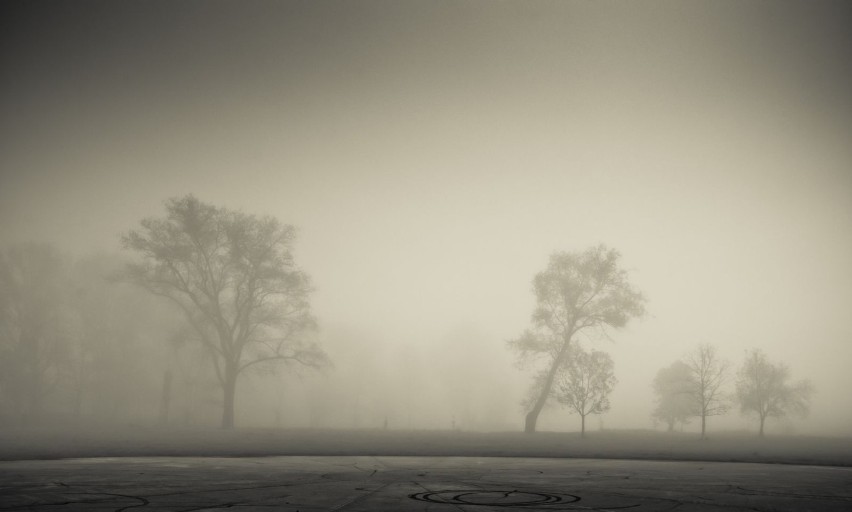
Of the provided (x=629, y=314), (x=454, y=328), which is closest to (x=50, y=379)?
(x=454, y=328)

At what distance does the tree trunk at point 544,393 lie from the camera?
38.6 meters

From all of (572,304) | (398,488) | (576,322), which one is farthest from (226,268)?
(398,488)

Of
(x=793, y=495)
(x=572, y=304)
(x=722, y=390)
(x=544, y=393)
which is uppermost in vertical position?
(x=572, y=304)

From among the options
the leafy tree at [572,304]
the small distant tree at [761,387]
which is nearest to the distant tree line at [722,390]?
the small distant tree at [761,387]

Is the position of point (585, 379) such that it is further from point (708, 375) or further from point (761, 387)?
point (761, 387)

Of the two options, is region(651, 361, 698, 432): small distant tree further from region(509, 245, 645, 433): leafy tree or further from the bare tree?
region(509, 245, 645, 433): leafy tree

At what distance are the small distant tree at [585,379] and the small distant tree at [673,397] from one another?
25.5 m

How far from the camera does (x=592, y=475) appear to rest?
1420cm

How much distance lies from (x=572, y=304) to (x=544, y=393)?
7184mm

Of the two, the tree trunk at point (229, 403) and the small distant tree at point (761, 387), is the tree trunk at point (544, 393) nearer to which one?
the tree trunk at point (229, 403)

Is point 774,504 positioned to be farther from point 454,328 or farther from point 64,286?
point 454,328

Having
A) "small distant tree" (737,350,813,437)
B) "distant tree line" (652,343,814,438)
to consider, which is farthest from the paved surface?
"small distant tree" (737,350,813,437)

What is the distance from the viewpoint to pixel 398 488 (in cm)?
1096

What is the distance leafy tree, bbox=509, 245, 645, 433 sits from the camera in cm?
3897
